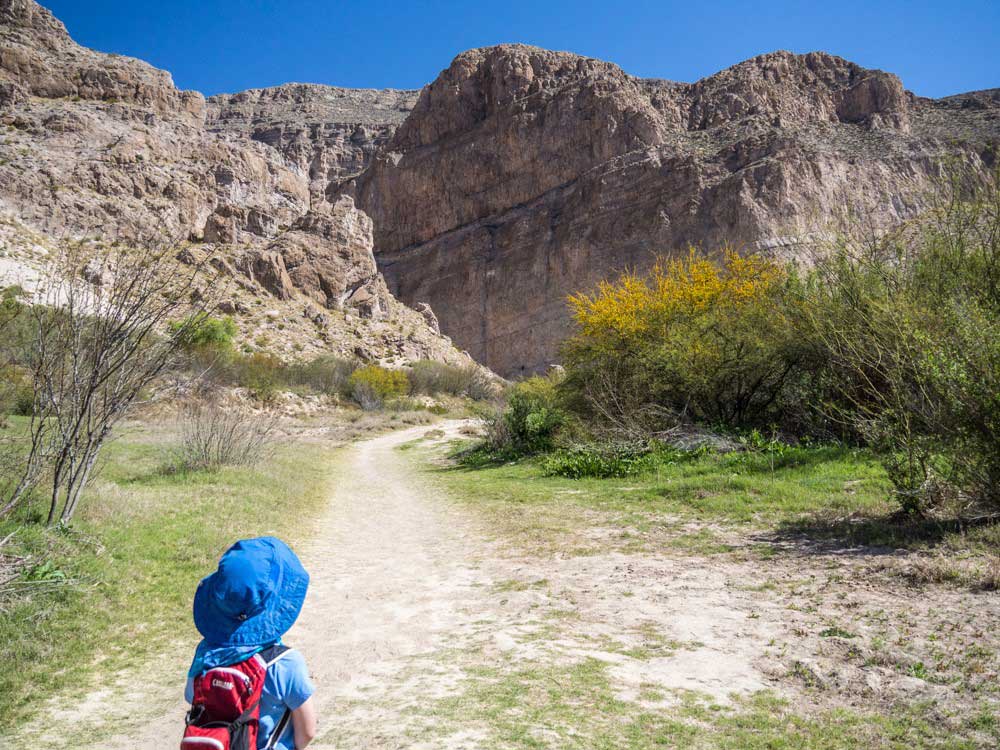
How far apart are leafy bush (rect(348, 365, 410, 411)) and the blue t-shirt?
35.4 meters

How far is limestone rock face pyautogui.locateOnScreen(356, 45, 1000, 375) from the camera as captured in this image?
5897cm

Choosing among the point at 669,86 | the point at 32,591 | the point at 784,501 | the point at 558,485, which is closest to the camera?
the point at 32,591

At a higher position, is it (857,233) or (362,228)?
(362,228)

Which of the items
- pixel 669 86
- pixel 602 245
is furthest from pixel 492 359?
pixel 669 86

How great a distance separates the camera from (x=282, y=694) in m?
2.01

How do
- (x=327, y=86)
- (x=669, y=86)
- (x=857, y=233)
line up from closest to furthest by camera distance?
1. (x=857, y=233)
2. (x=669, y=86)
3. (x=327, y=86)

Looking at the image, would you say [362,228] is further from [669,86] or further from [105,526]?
[105,526]

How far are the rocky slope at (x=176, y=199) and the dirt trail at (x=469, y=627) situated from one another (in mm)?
34692

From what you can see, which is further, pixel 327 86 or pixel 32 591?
pixel 327 86

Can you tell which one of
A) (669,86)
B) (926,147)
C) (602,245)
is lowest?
(602,245)

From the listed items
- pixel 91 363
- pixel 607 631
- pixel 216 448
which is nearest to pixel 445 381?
pixel 216 448

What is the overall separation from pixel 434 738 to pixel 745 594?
299 centimetres

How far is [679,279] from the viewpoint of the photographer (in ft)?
52.9

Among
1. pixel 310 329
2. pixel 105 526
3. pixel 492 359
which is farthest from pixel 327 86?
pixel 105 526
